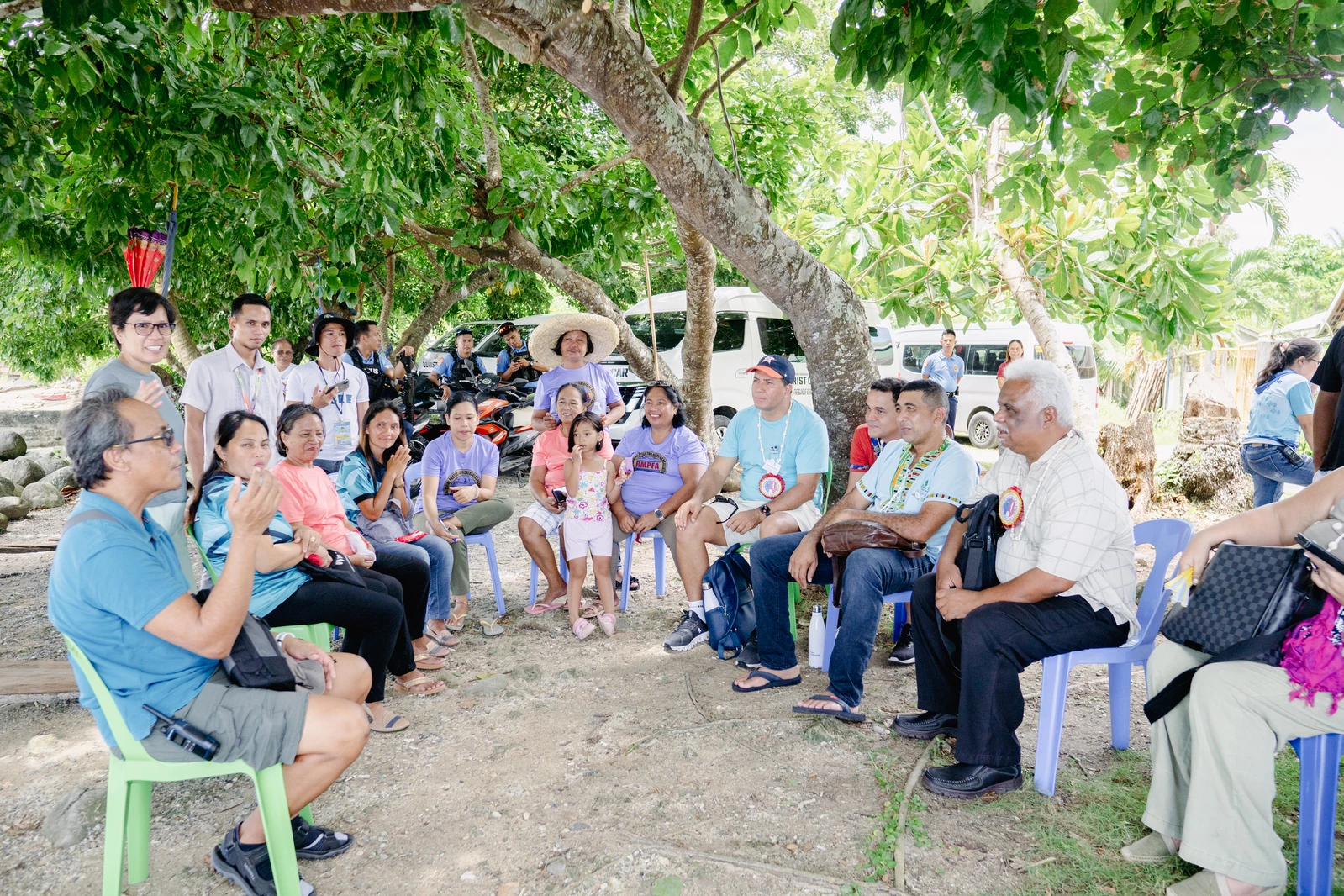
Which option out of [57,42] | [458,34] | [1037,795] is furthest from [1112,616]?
[57,42]

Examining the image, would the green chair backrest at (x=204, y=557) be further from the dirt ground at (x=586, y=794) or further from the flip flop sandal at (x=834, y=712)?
the flip flop sandal at (x=834, y=712)

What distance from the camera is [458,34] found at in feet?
10.9

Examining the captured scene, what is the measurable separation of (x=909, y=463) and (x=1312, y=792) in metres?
1.92

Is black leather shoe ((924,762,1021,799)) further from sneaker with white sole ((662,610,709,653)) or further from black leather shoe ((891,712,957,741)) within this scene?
sneaker with white sole ((662,610,709,653))

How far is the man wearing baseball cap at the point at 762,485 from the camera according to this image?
14.3 ft

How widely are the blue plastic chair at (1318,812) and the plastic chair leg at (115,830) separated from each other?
121 inches

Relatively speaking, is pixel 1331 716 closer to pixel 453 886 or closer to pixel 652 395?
pixel 453 886

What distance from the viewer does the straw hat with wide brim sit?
6.37m

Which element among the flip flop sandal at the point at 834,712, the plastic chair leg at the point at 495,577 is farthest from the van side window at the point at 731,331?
the flip flop sandal at the point at 834,712

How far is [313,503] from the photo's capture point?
3621mm

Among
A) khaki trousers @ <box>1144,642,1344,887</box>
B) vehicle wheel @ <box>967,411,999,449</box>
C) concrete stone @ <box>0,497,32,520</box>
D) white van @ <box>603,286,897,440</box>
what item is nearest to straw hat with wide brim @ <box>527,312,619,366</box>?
white van @ <box>603,286,897,440</box>

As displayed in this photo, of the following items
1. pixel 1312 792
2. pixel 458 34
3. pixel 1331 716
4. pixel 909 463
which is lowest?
pixel 1312 792

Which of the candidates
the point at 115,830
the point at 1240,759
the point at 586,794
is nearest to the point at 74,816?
the point at 115,830

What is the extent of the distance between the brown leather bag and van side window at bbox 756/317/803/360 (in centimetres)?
745
